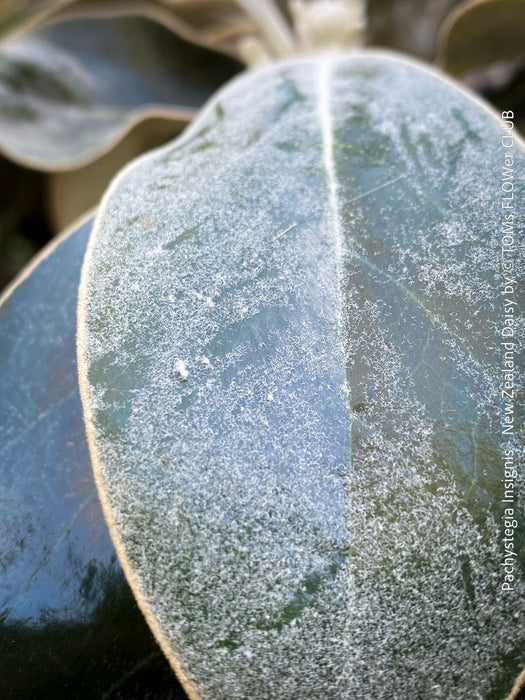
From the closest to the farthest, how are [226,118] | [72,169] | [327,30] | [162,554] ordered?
[162,554] → [226,118] → [72,169] → [327,30]

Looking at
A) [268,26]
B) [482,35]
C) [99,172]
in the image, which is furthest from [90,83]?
[482,35]

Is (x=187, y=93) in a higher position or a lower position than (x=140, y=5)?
lower

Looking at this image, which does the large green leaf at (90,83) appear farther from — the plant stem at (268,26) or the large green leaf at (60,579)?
the large green leaf at (60,579)

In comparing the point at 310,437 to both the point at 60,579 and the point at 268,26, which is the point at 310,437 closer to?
the point at 60,579

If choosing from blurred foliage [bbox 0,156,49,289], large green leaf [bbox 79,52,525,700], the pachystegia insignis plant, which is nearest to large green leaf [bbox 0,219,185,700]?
the pachystegia insignis plant

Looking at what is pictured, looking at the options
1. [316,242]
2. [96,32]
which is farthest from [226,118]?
[96,32]

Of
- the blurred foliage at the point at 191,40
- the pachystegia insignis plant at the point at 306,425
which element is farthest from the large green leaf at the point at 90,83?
the pachystegia insignis plant at the point at 306,425

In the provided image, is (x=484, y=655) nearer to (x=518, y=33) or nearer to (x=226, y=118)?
(x=226, y=118)
